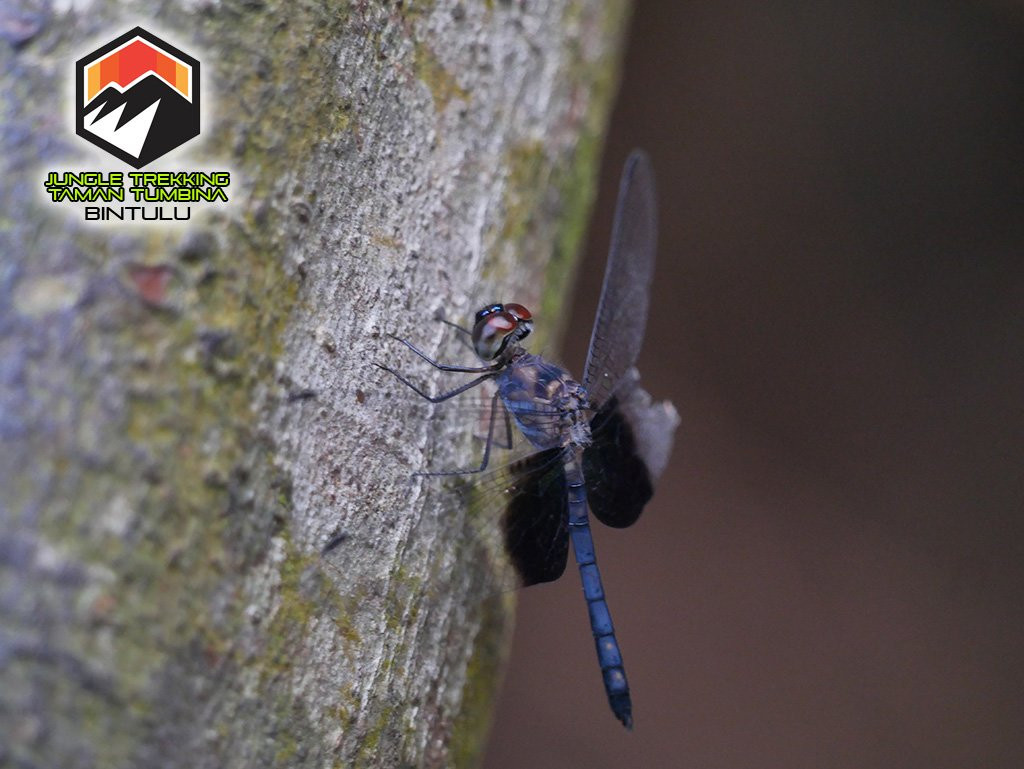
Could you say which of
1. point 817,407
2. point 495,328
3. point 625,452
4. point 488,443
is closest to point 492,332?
point 495,328

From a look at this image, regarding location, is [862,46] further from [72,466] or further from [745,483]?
[72,466]

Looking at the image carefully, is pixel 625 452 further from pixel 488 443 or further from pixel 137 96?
pixel 137 96

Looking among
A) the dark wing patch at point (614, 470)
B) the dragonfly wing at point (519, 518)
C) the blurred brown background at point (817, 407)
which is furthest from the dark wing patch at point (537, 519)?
the blurred brown background at point (817, 407)

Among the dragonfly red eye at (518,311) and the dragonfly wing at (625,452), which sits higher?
the dragonfly red eye at (518,311)

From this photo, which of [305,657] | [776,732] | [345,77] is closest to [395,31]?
[345,77]

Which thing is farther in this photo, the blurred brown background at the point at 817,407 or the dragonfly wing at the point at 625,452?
the blurred brown background at the point at 817,407

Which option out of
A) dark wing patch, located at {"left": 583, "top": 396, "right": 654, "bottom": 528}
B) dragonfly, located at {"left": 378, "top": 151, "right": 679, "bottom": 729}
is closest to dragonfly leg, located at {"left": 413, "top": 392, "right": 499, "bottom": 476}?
dragonfly, located at {"left": 378, "top": 151, "right": 679, "bottom": 729}

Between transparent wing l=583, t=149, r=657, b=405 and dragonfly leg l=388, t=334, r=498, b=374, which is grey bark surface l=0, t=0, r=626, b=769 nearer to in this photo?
dragonfly leg l=388, t=334, r=498, b=374
